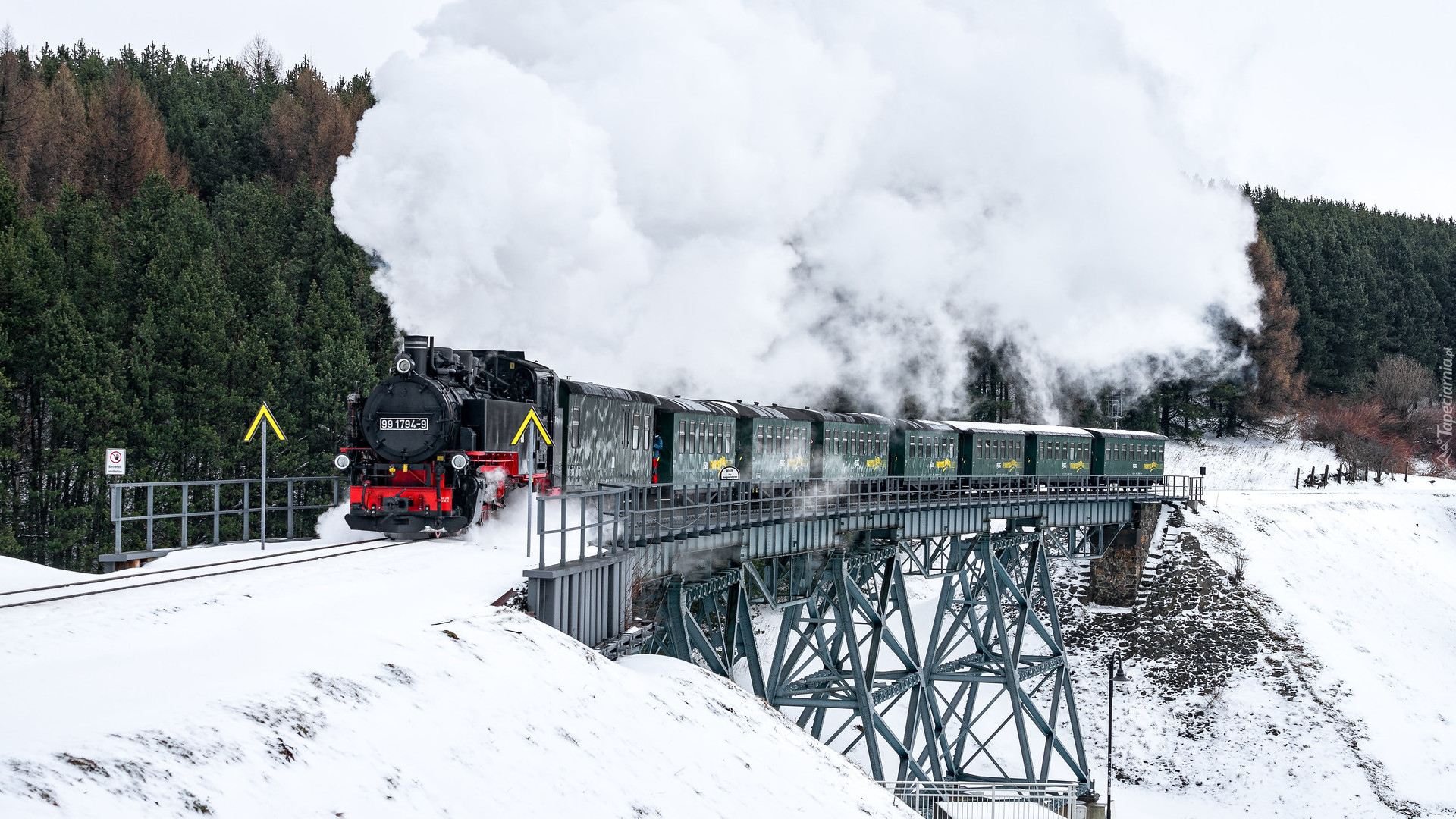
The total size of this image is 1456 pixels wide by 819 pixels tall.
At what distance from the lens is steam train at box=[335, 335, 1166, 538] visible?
18.9 m

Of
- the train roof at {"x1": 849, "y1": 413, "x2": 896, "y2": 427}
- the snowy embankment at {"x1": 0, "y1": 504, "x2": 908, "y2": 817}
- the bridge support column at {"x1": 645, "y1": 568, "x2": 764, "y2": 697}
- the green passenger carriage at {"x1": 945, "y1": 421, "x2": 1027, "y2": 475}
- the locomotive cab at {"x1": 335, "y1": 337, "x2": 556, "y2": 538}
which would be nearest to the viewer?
the snowy embankment at {"x1": 0, "y1": 504, "x2": 908, "y2": 817}

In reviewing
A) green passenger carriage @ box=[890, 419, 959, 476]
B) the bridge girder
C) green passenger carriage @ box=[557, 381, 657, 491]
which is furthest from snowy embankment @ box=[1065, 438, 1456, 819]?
green passenger carriage @ box=[557, 381, 657, 491]

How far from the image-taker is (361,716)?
9211 millimetres

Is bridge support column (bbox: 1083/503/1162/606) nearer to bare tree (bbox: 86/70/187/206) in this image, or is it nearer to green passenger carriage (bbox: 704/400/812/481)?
green passenger carriage (bbox: 704/400/812/481)

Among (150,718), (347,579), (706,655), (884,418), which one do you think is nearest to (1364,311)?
(884,418)

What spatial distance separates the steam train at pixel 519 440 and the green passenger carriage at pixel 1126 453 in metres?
13.3

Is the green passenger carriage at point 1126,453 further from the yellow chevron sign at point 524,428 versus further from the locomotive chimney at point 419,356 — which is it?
the locomotive chimney at point 419,356

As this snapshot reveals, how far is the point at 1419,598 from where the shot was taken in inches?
1665

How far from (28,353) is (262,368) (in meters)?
6.42

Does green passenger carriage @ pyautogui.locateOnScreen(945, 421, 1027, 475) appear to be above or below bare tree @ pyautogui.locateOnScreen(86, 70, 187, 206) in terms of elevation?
below

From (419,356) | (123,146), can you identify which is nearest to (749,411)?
(419,356)

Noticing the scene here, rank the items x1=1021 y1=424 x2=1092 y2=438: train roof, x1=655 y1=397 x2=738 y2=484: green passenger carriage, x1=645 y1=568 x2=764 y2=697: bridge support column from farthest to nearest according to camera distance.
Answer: x1=1021 y1=424 x2=1092 y2=438: train roof, x1=655 y1=397 x2=738 y2=484: green passenger carriage, x1=645 y1=568 x2=764 y2=697: bridge support column

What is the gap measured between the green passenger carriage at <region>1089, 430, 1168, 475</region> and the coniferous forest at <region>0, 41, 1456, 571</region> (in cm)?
1177

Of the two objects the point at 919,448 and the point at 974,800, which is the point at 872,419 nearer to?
the point at 919,448
